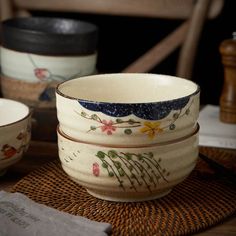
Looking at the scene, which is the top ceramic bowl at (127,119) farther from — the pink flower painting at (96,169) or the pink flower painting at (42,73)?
the pink flower painting at (42,73)

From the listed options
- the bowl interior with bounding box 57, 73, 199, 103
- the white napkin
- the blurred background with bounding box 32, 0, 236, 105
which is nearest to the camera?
the white napkin

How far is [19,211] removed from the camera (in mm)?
611

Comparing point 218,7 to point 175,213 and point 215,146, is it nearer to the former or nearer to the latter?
point 215,146

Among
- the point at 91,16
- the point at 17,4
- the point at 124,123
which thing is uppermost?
the point at 124,123

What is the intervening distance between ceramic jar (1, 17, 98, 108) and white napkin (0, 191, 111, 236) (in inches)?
13.3

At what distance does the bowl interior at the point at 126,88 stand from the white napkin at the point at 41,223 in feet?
0.52

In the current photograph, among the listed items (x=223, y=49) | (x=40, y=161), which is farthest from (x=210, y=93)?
(x=40, y=161)

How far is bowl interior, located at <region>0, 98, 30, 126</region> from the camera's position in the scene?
81 cm

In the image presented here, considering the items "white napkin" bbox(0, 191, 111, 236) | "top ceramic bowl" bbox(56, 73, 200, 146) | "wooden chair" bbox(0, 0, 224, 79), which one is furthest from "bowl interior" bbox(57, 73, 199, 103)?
"wooden chair" bbox(0, 0, 224, 79)

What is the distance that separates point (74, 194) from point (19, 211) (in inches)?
3.9

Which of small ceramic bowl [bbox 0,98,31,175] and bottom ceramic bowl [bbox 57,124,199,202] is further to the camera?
small ceramic bowl [bbox 0,98,31,175]

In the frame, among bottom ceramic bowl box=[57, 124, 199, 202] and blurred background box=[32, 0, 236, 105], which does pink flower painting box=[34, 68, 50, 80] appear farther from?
blurred background box=[32, 0, 236, 105]

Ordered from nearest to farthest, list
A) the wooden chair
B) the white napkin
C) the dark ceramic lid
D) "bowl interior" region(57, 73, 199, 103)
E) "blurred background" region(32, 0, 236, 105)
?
the white napkin
"bowl interior" region(57, 73, 199, 103)
the dark ceramic lid
the wooden chair
"blurred background" region(32, 0, 236, 105)

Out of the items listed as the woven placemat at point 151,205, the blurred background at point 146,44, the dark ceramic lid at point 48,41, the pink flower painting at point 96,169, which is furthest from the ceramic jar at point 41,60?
the blurred background at point 146,44
